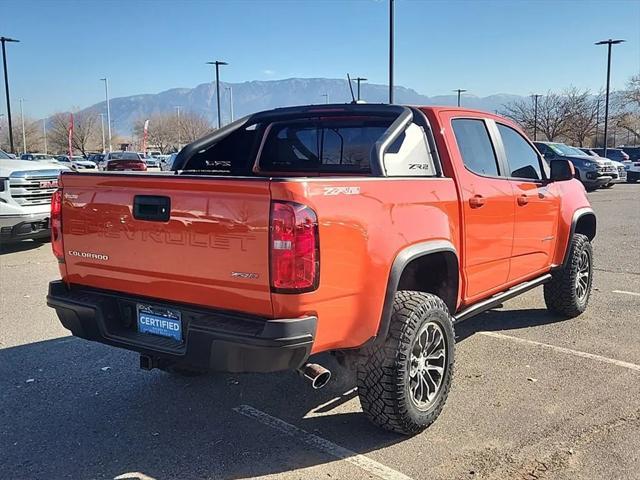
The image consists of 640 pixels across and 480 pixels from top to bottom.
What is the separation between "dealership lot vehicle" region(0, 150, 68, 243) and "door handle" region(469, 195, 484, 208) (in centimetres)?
768

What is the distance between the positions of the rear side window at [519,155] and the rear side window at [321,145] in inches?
48.0

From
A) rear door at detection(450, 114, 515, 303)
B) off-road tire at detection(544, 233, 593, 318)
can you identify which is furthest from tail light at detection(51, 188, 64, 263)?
off-road tire at detection(544, 233, 593, 318)

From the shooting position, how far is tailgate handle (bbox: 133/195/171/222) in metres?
3.22

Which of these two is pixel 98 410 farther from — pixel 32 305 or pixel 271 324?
pixel 32 305

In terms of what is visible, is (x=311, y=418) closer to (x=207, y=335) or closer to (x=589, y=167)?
(x=207, y=335)

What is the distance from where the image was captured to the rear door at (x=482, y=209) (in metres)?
4.20

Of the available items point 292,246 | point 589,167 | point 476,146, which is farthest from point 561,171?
point 589,167

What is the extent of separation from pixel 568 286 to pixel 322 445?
11.3 feet

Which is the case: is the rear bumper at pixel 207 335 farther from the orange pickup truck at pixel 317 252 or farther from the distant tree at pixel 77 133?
the distant tree at pixel 77 133

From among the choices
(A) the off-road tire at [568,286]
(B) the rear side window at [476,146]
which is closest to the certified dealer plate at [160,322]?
(B) the rear side window at [476,146]

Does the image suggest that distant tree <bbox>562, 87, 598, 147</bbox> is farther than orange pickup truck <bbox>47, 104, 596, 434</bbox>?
Yes

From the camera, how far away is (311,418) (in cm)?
392

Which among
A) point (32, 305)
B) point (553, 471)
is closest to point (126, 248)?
point (553, 471)

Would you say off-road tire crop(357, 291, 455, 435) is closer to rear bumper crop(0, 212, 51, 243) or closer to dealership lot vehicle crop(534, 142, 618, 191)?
rear bumper crop(0, 212, 51, 243)
